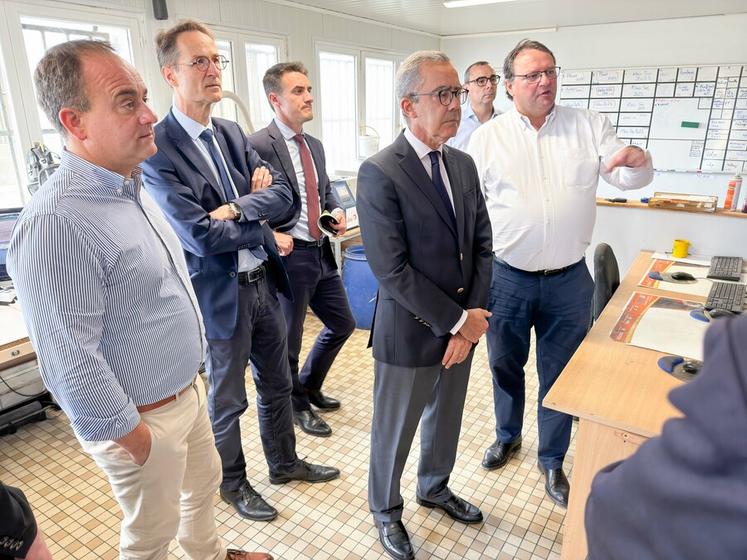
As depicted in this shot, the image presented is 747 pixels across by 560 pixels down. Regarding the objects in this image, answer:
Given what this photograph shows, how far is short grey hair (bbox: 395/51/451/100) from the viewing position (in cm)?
155

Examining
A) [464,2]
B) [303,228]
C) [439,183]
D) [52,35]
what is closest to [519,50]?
→ [439,183]

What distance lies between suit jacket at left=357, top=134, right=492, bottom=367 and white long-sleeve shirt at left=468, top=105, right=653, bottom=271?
1.24 ft

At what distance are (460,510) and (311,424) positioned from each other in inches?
35.1

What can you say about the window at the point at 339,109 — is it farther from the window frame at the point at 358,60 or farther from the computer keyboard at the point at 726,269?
the computer keyboard at the point at 726,269

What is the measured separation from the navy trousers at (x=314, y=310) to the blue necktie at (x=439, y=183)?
3.27ft

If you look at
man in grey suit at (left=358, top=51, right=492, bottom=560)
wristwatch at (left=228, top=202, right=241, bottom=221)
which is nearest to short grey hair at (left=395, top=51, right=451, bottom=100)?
man in grey suit at (left=358, top=51, right=492, bottom=560)

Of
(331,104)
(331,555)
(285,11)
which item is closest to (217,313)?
(331,555)

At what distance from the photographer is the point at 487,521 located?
1.96m

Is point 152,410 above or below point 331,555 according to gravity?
above

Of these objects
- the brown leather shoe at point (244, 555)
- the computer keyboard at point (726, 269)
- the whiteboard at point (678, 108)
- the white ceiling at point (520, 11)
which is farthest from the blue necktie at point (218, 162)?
the whiteboard at point (678, 108)

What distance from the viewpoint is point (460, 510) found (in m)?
1.96

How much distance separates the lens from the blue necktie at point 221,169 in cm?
177

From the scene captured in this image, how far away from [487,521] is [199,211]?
1.56 metres

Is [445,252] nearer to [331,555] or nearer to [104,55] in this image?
[104,55]
